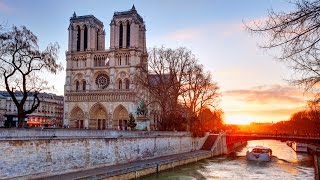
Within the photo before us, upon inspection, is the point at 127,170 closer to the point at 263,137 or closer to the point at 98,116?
the point at 263,137

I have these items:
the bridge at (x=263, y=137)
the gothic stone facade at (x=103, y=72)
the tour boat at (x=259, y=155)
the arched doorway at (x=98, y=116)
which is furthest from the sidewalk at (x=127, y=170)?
the arched doorway at (x=98, y=116)

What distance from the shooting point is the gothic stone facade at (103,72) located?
69.4 m

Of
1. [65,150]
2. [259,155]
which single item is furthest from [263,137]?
[65,150]

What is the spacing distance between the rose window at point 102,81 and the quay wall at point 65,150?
3691cm

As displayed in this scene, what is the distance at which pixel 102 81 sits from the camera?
73.3 meters

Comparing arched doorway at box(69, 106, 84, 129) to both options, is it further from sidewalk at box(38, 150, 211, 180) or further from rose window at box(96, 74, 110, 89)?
sidewalk at box(38, 150, 211, 180)

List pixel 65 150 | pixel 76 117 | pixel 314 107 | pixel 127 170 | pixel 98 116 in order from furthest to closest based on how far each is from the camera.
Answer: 1. pixel 76 117
2. pixel 98 116
3. pixel 127 170
4. pixel 65 150
5. pixel 314 107

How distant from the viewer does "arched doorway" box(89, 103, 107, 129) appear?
71.2 metres

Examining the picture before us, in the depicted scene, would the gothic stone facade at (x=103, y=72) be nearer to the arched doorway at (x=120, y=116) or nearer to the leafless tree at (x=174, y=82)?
the arched doorway at (x=120, y=116)

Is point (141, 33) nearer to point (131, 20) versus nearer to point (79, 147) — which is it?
point (131, 20)

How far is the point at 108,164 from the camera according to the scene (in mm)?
28359

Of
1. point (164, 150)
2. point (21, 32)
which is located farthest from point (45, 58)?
point (164, 150)

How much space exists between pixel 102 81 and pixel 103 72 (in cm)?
173

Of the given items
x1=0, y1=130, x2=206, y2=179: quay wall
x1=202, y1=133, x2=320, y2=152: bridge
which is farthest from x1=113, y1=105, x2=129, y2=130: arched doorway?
x1=0, y1=130, x2=206, y2=179: quay wall
